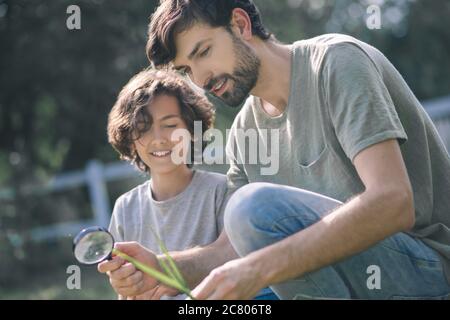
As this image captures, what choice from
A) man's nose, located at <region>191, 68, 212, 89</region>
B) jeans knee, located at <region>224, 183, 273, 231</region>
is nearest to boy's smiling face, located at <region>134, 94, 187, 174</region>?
man's nose, located at <region>191, 68, 212, 89</region>

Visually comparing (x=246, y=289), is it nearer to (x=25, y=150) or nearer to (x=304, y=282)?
(x=304, y=282)

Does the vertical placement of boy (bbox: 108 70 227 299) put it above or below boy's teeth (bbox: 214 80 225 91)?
below

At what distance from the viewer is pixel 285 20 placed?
30.1ft

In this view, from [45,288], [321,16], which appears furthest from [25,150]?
[321,16]

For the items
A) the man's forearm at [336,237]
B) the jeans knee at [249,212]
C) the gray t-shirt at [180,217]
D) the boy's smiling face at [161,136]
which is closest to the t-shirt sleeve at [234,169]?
the gray t-shirt at [180,217]

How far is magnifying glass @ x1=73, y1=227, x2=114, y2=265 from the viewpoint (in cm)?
192

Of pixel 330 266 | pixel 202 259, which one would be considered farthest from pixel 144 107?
pixel 330 266

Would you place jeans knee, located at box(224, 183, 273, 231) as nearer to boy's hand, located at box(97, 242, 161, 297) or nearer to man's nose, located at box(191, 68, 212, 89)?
boy's hand, located at box(97, 242, 161, 297)

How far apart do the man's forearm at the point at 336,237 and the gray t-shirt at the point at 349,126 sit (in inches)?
7.2

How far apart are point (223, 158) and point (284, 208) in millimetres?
2432

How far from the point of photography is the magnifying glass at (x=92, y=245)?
A: 1.92m

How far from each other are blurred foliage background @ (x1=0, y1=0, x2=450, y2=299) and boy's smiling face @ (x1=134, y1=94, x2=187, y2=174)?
12.2ft

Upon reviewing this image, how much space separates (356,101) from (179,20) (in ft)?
2.53

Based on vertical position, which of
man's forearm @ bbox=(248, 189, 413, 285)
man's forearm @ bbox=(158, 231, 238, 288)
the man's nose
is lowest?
man's forearm @ bbox=(158, 231, 238, 288)
